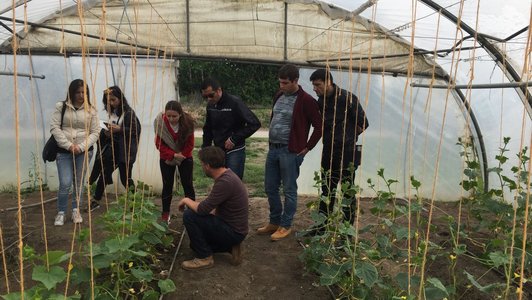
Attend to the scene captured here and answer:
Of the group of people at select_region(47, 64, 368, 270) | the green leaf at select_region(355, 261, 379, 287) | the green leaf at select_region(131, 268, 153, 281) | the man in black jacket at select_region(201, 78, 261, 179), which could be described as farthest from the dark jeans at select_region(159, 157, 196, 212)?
the green leaf at select_region(355, 261, 379, 287)

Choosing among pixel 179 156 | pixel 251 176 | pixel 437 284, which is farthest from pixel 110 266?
pixel 251 176

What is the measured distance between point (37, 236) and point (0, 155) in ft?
8.11

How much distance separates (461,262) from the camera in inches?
140

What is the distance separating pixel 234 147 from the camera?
3.97 meters

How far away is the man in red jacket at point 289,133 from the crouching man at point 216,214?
22.9 inches

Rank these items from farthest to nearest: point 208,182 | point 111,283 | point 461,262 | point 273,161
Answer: point 208,182 < point 273,161 < point 461,262 < point 111,283

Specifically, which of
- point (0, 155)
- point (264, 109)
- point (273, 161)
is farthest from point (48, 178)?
point (264, 109)

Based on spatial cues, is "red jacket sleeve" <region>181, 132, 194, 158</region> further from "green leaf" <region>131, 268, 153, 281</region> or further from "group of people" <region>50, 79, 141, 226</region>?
"green leaf" <region>131, 268, 153, 281</region>

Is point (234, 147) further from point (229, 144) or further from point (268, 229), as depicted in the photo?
point (268, 229)

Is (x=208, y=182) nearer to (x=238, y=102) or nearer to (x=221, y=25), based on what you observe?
(x=221, y=25)

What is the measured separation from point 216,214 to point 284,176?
2.44 feet

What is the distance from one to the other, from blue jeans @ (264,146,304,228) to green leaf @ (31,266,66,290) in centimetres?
215

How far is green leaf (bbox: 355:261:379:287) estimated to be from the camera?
2455 mm

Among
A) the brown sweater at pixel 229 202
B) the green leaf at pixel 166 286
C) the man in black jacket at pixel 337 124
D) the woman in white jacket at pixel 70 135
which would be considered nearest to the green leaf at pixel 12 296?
the green leaf at pixel 166 286
